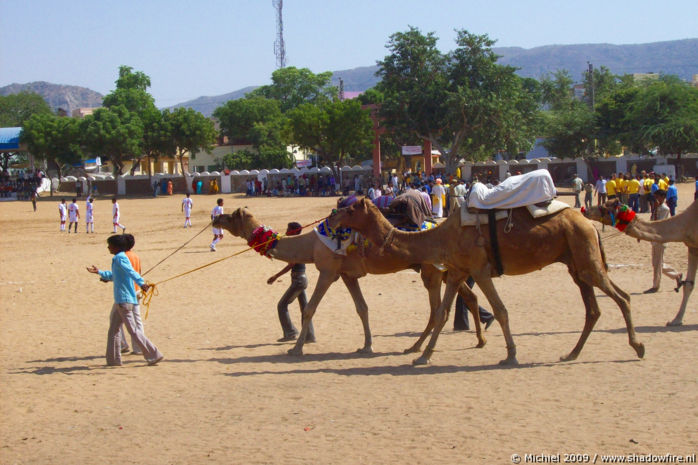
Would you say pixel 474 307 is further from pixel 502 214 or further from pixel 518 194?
pixel 518 194

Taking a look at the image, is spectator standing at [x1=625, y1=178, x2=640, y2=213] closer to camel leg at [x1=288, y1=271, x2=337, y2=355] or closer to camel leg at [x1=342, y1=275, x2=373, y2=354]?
camel leg at [x1=342, y1=275, x2=373, y2=354]

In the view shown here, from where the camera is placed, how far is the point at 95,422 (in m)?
8.16

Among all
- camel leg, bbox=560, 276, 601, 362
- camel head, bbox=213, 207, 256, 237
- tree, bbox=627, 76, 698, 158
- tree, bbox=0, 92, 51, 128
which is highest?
tree, bbox=0, 92, 51, 128

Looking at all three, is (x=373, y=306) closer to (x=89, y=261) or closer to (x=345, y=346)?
(x=345, y=346)

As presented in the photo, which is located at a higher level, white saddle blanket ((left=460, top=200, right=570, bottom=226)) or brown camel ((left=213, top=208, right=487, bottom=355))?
white saddle blanket ((left=460, top=200, right=570, bottom=226))

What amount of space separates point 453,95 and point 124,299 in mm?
45375

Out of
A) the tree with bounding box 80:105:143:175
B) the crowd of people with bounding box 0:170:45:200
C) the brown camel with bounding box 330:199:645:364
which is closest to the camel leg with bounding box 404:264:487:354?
the brown camel with bounding box 330:199:645:364

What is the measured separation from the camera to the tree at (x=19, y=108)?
119662mm

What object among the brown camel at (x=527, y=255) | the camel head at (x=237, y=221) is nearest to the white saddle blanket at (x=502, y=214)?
the brown camel at (x=527, y=255)

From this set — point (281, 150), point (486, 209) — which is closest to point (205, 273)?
point (486, 209)

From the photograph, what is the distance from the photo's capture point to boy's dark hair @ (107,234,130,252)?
10586mm

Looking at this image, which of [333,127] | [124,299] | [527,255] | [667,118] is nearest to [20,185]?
[333,127]

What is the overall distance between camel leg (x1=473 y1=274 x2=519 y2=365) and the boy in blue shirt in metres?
4.58

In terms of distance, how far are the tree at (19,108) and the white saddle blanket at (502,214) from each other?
120230 millimetres
